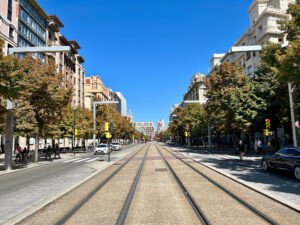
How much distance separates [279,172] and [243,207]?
776 centimetres

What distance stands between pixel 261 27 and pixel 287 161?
4013 cm

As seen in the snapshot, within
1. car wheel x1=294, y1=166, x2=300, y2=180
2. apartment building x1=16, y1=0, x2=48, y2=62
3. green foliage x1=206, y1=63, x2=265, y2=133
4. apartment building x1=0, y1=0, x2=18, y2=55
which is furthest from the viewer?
apartment building x1=16, y1=0, x2=48, y2=62

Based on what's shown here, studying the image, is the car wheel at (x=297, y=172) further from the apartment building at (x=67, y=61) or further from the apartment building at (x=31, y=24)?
the apartment building at (x=31, y=24)

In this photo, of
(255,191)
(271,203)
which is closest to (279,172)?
(255,191)

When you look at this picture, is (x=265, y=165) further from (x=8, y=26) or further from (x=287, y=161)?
(x=8, y=26)

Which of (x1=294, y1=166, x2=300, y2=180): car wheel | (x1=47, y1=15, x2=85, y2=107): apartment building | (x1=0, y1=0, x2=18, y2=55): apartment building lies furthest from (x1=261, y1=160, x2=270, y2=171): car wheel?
(x1=47, y1=15, x2=85, y2=107): apartment building

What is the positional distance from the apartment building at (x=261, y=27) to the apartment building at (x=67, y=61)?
3518cm

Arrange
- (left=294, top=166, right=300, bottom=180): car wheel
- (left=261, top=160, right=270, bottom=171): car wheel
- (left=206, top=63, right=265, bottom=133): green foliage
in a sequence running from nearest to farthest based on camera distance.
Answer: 1. (left=294, top=166, right=300, bottom=180): car wheel
2. (left=261, top=160, right=270, bottom=171): car wheel
3. (left=206, top=63, right=265, bottom=133): green foliage

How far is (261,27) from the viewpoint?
143ft

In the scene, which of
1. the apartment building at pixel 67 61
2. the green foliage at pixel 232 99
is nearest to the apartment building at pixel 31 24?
the apartment building at pixel 67 61

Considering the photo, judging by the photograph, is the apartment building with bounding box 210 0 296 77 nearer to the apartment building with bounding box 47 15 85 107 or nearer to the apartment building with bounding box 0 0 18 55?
the apartment building with bounding box 0 0 18 55

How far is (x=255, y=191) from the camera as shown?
802cm

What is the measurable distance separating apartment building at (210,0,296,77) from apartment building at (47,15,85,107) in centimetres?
3518

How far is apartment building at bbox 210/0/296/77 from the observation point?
40531mm
